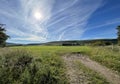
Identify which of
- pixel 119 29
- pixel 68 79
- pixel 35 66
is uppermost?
pixel 119 29

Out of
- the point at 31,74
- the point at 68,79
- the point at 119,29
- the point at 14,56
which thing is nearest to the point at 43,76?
the point at 31,74

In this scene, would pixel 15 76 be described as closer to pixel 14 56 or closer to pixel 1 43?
pixel 14 56

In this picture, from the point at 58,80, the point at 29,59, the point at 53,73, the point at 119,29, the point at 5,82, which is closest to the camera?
the point at 5,82

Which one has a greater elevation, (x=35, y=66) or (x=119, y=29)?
(x=119, y=29)

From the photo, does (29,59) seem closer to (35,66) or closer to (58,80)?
(35,66)

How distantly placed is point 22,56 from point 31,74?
217cm

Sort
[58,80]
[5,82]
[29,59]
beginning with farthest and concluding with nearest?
1. [29,59]
2. [58,80]
3. [5,82]

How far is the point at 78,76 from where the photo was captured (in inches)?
379

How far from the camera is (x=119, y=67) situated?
12.5 m

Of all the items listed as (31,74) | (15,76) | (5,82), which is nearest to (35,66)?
(31,74)

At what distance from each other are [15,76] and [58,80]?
7.45 ft

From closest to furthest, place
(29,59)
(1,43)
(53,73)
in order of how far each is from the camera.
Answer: (53,73), (29,59), (1,43)

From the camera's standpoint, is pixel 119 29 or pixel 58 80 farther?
pixel 119 29

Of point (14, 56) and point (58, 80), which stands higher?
point (14, 56)
